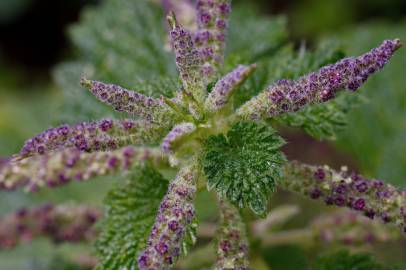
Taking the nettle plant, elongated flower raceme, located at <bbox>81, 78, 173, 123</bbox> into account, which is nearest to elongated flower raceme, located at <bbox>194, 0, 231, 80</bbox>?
the nettle plant

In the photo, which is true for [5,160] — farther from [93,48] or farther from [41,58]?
[41,58]

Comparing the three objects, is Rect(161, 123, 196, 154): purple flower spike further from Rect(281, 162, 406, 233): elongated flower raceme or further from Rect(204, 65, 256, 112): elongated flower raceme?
Rect(281, 162, 406, 233): elongated flower raceme

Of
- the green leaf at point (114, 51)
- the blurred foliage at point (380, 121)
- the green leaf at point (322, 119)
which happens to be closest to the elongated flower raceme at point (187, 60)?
the green leaf at point (322, 119)

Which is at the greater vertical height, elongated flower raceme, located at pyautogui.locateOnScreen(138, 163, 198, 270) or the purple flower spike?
the purple flower spike

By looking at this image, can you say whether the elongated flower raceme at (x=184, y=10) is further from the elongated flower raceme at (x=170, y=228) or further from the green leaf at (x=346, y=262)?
the green leaf at (x=346, y=262)

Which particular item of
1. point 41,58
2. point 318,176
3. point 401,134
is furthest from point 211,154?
point 41,58
